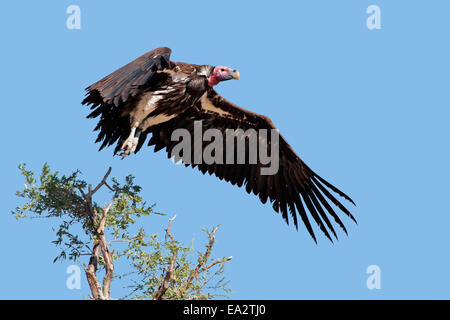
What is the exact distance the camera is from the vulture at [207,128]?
1383 centimetres

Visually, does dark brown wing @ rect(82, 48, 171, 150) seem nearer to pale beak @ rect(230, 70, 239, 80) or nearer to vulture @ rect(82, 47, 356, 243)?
vulture @ rect(82, 47, 356, 243)

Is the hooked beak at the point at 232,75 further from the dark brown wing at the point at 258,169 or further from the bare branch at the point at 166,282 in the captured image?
the bare branch at the point at 166,282

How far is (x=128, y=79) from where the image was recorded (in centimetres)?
1173

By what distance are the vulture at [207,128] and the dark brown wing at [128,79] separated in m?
0.18

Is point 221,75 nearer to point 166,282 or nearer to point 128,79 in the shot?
point 128,79

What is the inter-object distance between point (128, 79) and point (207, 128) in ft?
12.8

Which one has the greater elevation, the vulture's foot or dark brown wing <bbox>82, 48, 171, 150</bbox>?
dark brown wing <bbox>82, 48, 171, 150</bbox>

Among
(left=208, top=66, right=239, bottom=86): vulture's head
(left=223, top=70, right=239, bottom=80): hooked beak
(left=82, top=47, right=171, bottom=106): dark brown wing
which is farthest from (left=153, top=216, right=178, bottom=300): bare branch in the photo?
(left=223, top=70, right=239, bottom=80): hooked beak

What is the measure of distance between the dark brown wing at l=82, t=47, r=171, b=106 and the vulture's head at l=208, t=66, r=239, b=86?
222 centimetres

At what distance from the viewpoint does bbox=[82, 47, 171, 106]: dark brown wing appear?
37.8 ft

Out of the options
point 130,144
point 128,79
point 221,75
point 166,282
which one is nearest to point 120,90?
point 128,79
